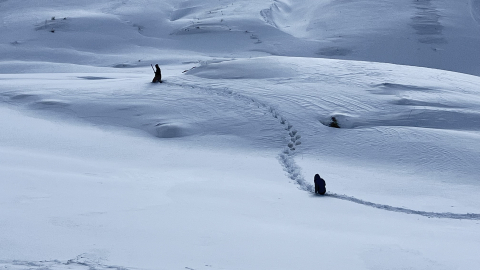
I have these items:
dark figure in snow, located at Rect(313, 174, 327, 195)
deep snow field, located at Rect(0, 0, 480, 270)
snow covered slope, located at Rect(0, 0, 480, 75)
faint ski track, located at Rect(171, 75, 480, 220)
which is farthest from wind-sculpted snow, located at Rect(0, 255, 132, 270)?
snow covered slope, located at Rect(0, 0, 480, 75)

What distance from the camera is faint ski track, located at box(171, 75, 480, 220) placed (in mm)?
6805

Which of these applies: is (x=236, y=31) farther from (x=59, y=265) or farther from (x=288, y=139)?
(x=59, y=265)

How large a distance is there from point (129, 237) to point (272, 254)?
1.22 metres

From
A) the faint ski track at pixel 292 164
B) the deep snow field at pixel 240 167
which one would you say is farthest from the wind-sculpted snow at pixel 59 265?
the faint ski track at pixel 292 164

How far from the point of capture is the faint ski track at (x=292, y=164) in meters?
6.80

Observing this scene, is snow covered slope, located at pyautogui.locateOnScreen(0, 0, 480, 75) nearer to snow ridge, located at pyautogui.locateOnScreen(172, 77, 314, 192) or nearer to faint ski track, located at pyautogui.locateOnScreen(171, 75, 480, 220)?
snow ridge, located at pyautogui.locateOnScreen(172, 77, 314, 192)

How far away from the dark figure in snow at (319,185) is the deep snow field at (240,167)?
19 cm

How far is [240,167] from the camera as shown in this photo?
8.41 m

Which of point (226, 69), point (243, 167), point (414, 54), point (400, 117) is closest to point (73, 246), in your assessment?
point (243, 167)

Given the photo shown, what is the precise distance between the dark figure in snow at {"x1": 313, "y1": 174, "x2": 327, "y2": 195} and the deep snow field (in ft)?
0.61

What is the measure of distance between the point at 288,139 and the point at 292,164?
1181mm

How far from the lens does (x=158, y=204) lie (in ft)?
19.2

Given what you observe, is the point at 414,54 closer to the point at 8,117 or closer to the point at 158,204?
the point at 8,117

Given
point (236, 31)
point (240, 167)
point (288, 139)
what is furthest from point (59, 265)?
point (236, 31)
